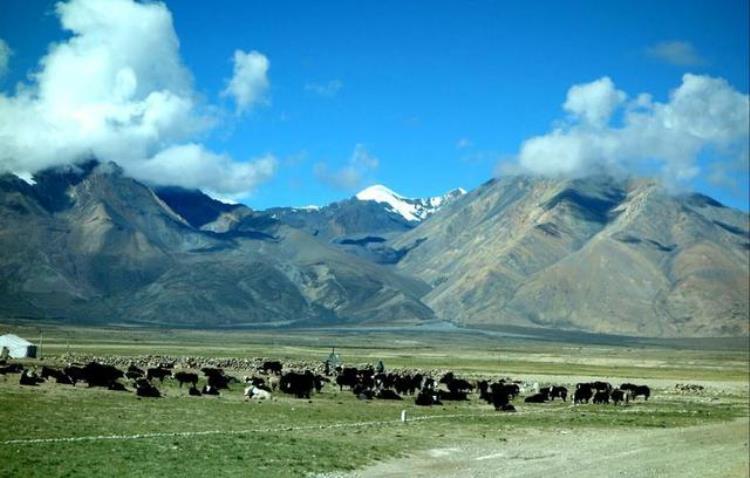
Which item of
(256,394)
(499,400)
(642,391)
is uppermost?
(642,391)

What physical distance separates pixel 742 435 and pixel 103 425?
102ft

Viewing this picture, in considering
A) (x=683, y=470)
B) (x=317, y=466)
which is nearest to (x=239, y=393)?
(x=317, y=466)

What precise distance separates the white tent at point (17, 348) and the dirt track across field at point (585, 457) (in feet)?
178

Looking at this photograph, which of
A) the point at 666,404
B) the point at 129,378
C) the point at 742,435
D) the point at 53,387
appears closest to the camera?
the point at 742,435

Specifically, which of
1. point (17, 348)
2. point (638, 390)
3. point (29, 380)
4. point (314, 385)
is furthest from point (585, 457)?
point (17, 348)

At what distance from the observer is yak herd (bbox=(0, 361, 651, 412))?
51.2 m

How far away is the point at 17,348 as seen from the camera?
260 ft

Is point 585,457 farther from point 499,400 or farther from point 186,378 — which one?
point 186,378

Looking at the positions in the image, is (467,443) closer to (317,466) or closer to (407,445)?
(407,445)

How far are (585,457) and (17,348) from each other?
61086 mm

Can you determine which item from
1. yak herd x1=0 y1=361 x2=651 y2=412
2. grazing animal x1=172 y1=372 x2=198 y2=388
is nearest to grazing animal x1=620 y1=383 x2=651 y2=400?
yak herd x1=0 y1=361 x2=651 y2=412

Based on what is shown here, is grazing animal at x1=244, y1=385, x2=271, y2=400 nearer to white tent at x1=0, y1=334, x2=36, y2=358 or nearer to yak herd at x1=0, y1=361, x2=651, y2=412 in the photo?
yak herd at x1=0, y1=361, x2=651, y2=412

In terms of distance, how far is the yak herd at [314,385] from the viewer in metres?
51.2

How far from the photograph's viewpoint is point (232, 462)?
91.4ft
